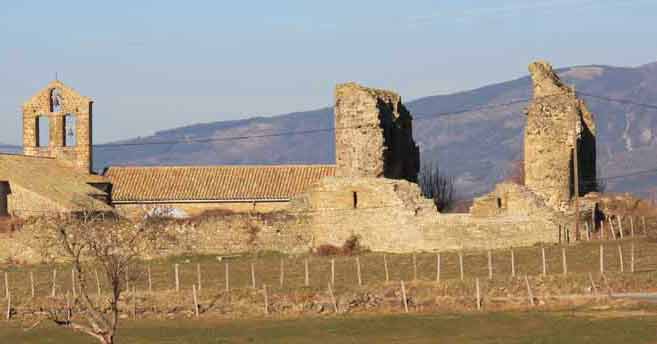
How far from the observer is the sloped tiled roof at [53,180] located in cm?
7525

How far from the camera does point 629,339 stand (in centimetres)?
3738

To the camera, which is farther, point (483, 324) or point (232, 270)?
point (232, 270)

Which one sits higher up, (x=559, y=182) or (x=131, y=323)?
(x=559, y=182)

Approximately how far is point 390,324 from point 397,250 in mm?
19787

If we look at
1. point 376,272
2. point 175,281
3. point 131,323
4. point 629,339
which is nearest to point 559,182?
point 376,272

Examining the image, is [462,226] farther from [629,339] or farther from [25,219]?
[629,339]

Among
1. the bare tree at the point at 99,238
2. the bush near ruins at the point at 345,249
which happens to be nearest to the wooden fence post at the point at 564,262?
the bush near ruins at the point at 345,249

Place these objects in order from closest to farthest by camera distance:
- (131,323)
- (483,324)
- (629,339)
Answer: (629,339) < (483,324) < (131,323)

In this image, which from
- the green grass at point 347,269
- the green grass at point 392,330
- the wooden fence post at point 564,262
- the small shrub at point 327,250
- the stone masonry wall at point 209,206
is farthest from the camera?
the stone masonry wall at point 209,206

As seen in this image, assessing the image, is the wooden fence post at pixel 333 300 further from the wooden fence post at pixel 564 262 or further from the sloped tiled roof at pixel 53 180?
the sloped tiled roof at pixel 53 180

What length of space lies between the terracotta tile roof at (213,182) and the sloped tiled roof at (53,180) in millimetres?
1695

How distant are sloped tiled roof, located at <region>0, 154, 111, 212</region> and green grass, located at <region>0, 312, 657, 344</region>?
2955 centimetres

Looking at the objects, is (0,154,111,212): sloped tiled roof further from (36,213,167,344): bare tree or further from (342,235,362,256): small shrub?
(342,235,362,256): small shrub

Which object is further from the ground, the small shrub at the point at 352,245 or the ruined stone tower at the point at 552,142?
the ruined stone tower at the point at 552,142
